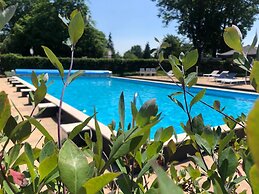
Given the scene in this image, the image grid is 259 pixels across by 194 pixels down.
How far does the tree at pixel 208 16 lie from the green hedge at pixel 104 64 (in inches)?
320

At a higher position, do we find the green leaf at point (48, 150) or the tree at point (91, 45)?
the tree at point (91, 45)


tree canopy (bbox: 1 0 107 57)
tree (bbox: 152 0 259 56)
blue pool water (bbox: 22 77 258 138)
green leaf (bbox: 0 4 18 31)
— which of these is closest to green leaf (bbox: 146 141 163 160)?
green leaf (bbox: 0 4 18 31)

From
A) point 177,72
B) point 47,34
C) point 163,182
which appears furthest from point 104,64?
point 163,182

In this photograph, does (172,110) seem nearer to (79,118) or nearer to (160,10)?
(79,118)

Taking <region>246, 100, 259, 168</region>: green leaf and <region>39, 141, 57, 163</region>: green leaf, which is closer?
<region>246, 100, 259, 168</region>: green leaf

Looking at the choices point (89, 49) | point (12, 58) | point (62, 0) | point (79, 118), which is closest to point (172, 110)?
point (79, 118)

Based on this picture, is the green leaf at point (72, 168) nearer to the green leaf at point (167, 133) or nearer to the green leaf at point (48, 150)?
the green leaf at point (48, 150)

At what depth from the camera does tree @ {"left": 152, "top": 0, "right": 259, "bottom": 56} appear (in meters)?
41.2

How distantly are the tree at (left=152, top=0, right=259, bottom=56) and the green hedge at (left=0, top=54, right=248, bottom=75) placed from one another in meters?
8.12

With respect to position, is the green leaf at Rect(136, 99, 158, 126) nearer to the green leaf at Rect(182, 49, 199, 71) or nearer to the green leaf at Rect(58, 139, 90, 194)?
the green leaf at Rect(58, 139, 90, 194)

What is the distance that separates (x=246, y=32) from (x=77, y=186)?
47927mm

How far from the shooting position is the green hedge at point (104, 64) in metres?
28.4

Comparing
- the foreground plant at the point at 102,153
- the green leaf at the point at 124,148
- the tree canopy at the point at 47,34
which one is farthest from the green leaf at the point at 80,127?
the tree canopy at the point at 47,34

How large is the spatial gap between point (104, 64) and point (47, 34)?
48.6 feet
